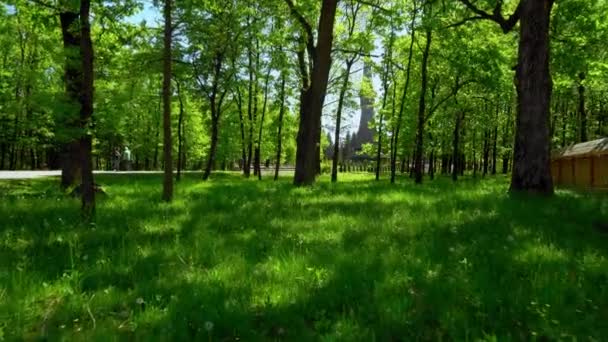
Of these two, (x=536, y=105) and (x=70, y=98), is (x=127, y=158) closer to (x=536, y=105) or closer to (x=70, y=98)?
(x=70, y=98)

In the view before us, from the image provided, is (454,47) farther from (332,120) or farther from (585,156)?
(332,120)

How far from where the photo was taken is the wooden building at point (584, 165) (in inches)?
763

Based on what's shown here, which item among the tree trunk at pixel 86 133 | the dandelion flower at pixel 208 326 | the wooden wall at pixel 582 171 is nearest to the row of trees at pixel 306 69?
the tree trunk at pixel 86 133

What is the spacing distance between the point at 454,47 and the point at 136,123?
43.7 metres

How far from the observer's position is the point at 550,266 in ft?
16.3

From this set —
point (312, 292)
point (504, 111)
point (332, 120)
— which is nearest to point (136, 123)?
point (332, 120)

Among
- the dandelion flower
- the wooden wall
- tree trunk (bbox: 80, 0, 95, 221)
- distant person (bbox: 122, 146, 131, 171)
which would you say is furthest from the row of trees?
distant person (bbox: 122, 146, 131, 171)

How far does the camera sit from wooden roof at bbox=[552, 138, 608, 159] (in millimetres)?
19438

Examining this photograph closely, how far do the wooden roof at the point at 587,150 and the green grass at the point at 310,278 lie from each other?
45.5 feet

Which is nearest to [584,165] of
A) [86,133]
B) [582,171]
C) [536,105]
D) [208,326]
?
[582,171]

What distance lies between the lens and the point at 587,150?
2077 centimetres

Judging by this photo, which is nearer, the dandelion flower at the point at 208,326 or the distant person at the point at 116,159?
the dandelion flower at the point at 208,326

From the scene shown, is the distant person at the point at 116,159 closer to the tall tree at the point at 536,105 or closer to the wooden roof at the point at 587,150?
the wooden roof at the point at 587,150

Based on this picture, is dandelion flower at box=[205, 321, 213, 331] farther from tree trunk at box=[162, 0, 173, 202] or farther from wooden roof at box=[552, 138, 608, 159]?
wooden roof at box=[552, 138, 608, 159]
